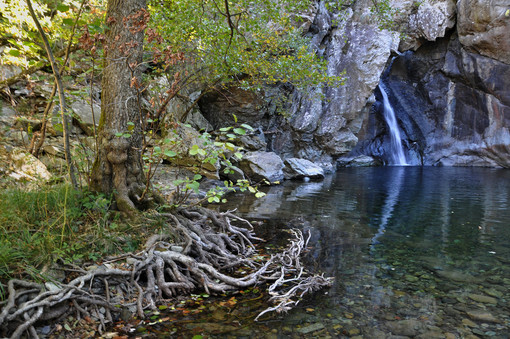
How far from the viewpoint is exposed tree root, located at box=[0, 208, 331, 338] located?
2995 mm

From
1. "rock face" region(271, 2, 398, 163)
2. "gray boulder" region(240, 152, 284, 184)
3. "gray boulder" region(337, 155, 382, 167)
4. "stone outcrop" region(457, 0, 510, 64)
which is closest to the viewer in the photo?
"gray boulder" region(240, 152, 284, 184)

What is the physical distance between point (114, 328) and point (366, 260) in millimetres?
4426

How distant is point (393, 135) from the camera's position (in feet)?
124

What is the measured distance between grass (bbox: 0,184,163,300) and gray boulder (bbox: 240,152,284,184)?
12304 millimetres

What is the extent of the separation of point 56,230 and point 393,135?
39508 mm

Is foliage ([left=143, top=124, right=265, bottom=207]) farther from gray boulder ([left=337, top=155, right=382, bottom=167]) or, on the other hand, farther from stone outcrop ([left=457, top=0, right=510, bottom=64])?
stone outcrop ([left=457, top=0, right=510, bottom=64])

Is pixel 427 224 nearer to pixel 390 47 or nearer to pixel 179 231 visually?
pixel 179 231

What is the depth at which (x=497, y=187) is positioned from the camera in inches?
669

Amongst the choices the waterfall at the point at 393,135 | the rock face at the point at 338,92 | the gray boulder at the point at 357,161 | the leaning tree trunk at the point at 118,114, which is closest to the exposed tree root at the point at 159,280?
the leaning tree trunk at the point at 118,114

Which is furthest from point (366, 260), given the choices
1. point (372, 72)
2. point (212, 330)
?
point (372, 72)

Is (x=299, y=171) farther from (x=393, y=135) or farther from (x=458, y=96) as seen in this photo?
(x=458, y=96)

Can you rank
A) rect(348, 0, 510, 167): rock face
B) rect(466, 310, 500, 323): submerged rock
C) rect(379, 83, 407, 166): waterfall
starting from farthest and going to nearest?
rect(379, 83, 407, 166): waterfall < rect(348, 0, 510, 167): rock face < rect(466, 310, 500, 323): submerged rock

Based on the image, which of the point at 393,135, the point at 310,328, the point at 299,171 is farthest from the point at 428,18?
the point at 310,328

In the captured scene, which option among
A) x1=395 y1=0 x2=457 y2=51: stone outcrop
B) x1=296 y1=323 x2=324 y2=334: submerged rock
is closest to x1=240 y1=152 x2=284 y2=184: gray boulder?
x1=296 y1=323 x2=324 y2=334: submerged rock
